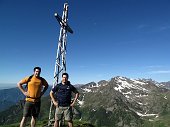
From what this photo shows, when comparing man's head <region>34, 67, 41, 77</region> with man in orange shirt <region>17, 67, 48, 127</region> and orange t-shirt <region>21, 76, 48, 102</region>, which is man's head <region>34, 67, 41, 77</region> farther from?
orange t-shirt <region>21, 76, 48, 102</region>

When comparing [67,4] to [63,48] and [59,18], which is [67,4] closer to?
[59,18]

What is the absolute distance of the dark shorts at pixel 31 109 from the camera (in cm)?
1388

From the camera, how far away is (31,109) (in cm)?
1402

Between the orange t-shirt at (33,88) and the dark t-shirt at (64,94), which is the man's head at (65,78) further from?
the orange t-shirt at (33,88)

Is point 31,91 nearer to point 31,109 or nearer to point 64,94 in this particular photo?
point 31,109

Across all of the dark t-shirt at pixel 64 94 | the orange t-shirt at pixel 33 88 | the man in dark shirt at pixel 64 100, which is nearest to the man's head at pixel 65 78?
the man in dark shirt at pixel 64 100

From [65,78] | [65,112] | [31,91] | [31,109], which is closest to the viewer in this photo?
[31,91]

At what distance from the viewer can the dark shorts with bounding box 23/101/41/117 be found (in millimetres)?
13883

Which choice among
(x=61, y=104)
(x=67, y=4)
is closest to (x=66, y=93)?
(x=61, y=104)

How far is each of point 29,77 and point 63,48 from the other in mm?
10970

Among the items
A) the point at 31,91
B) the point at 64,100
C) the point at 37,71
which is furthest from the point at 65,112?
the point at 37,71

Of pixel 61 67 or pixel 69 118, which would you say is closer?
pixel 69 118

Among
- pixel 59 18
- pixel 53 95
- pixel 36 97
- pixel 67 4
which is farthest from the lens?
pixel 67 4

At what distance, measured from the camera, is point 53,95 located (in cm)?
1495
